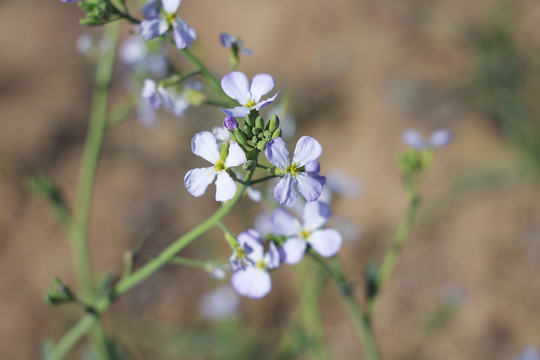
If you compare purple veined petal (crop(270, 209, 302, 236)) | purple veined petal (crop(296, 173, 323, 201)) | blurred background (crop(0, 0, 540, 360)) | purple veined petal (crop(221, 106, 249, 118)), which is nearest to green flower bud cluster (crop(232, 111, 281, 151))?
purple veined petal (crop(221, 106, 249, 118))

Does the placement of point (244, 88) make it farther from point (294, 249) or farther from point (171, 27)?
point (294, 249)

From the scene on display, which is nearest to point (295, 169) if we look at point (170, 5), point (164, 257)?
point (164, 257)

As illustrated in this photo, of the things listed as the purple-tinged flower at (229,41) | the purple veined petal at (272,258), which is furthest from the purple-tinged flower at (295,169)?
the purple-tinged flower at (229,41)

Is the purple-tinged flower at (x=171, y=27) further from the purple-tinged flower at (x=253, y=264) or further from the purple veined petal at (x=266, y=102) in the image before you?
the purple-tinged flower at (x=253, y=264)

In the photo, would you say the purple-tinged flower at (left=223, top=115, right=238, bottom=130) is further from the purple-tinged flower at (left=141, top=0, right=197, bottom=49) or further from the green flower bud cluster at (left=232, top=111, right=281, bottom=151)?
the purple-tinged flower at (left=141, top=0, right=197, bottom=49)

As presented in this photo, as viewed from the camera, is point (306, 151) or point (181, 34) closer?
point (306, 151)
